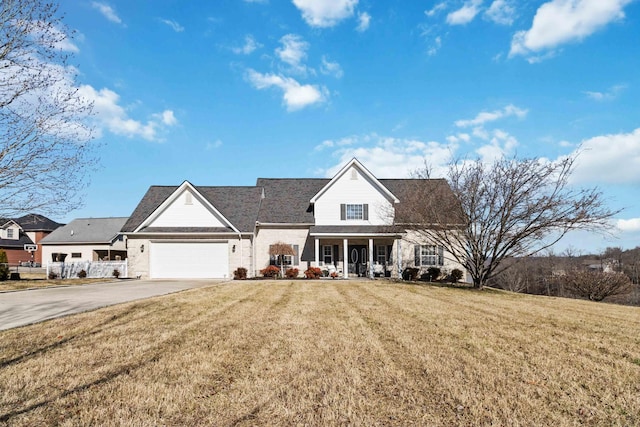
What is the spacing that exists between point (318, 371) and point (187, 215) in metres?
21.8

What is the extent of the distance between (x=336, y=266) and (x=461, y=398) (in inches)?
882

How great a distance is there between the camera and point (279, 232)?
2641 centimetres

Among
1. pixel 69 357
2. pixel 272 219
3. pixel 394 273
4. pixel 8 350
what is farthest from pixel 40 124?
pixel 394 273

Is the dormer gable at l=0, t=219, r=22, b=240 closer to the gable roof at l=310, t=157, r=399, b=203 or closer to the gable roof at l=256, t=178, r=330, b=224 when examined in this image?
the gable roof at l=256, t=178, r=330, b=224

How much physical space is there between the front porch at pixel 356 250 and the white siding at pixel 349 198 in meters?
0.85

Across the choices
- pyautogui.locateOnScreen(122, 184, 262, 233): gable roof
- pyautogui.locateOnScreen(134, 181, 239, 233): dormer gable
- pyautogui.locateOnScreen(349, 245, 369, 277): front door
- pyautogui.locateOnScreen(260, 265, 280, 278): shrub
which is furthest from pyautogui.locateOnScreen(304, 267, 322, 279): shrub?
pyautogui.locateOnScreen(134, 181, 239, 233): dormer gable

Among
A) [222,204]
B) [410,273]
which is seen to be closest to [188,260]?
[222,204]

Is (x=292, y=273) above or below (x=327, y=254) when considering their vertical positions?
below

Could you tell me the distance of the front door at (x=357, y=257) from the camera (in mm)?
26875

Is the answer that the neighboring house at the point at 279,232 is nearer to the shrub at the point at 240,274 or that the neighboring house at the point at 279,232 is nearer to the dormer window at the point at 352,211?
the dormer window at the point at 352,211

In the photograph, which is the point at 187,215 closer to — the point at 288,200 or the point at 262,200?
the point at 262,200

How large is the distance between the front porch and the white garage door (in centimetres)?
547

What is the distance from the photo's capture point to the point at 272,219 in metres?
26.5

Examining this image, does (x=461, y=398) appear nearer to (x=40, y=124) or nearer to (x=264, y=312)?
(x=264, y=312)
